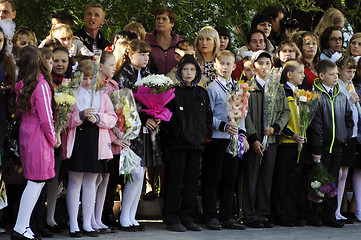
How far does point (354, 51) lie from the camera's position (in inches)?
470

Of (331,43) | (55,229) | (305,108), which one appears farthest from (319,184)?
(55,229)

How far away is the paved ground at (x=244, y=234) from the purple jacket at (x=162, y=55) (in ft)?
7.64

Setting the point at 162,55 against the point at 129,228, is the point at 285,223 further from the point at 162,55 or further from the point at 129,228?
the point at 162,55

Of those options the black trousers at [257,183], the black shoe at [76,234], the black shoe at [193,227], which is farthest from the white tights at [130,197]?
the black trousers at [257,183]

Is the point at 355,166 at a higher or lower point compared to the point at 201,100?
lower

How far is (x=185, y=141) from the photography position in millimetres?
9227

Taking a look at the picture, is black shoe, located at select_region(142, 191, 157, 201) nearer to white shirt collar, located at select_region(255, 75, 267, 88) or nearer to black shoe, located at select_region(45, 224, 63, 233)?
black shoe, located at select_region(45, 224, 63, 233)

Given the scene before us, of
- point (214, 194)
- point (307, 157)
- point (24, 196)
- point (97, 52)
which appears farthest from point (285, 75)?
point (24, 196)

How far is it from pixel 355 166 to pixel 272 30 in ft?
10.2

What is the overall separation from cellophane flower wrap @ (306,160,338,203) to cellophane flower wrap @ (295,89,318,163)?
361mm

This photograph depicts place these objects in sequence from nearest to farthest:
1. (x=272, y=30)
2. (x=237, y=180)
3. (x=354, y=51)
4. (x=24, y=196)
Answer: (x=24, y=196) < (x=237, y=180) < (x=354, y=51) < (x=272, y=30)

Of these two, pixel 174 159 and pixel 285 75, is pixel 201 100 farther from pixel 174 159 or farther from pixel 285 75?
pixel 285 75

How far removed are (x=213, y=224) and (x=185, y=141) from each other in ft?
3.74

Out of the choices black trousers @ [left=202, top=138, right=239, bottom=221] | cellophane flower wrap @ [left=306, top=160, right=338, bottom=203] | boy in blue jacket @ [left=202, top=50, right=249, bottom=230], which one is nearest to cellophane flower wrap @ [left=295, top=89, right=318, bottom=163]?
cellophane flower wrap @ [left=306, top=160, right=338, bottom=203]
